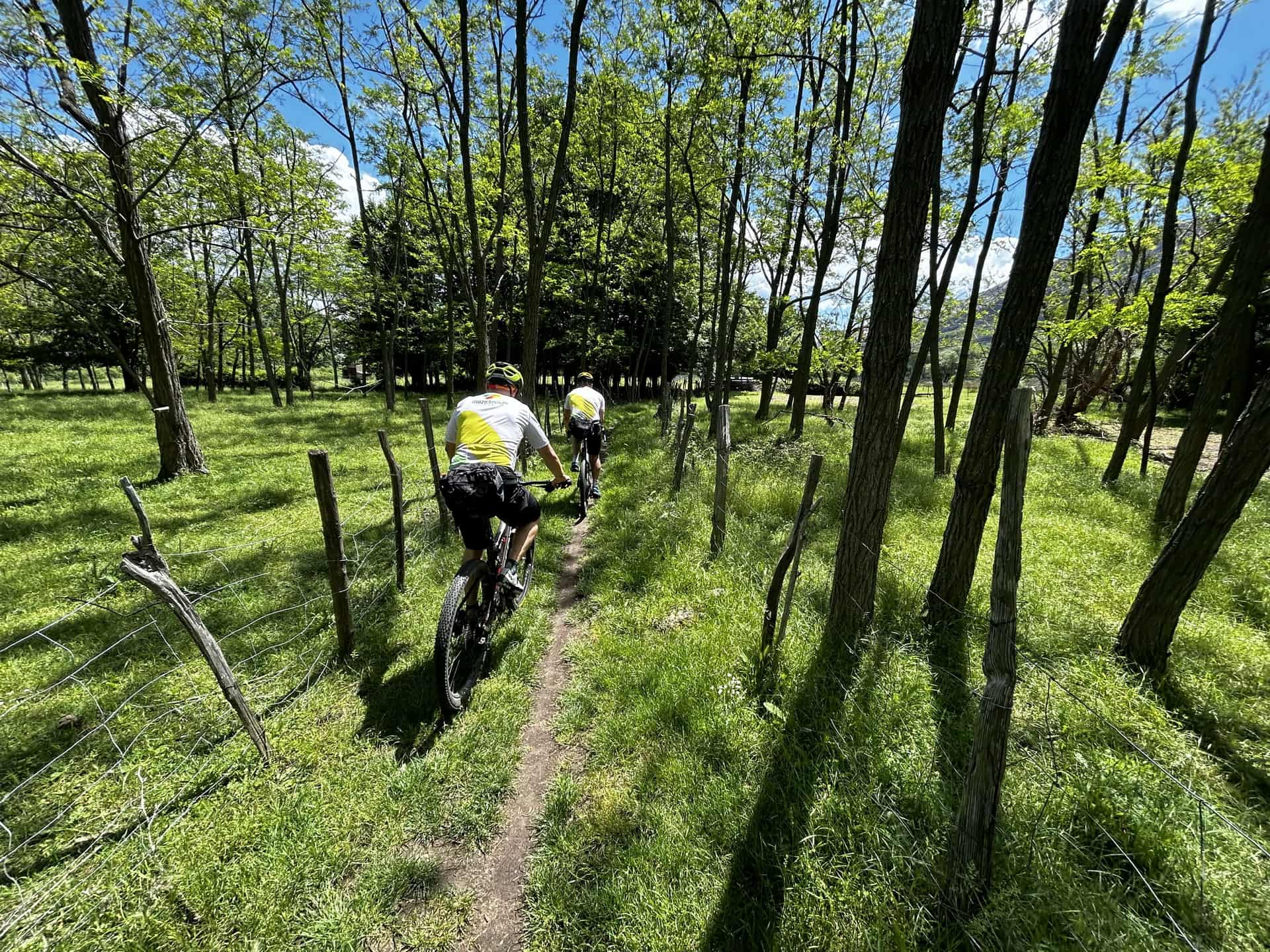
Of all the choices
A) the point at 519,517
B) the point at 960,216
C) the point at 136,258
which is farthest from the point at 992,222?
the point at 136,258

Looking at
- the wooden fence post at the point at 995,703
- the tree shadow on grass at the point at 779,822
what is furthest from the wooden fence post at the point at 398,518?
the wooden fence post at the point at 995,703

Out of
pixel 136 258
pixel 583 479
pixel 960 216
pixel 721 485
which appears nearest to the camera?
pixel 721 485

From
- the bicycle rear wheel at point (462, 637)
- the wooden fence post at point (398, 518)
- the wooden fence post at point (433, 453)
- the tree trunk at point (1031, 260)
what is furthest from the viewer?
the wooden fence post at point (433, 453)

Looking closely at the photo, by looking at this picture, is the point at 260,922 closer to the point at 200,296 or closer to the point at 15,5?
the point at 15,5

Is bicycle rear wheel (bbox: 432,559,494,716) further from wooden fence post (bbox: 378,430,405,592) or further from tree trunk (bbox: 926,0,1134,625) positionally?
tree trunk (bbox: 926,0,1134,625)

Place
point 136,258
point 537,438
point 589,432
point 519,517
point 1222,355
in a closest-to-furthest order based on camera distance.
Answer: point 519,517 → point 537,438 → point 1222,355 → point 589,432 → point 136,258

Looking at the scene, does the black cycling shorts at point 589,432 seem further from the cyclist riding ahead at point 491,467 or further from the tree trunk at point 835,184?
the tree trunk at point 835,184

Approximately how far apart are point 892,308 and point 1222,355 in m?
7.73

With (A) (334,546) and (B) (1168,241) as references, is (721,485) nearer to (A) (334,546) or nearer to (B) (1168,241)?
(A) (334,546)

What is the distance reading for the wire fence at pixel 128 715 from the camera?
90.9 inches

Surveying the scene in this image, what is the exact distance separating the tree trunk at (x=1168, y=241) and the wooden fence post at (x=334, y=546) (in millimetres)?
12809

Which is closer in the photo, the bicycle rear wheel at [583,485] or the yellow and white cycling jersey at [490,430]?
the yellow and white cycling jersey at [490,430]

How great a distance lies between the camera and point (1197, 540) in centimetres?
343

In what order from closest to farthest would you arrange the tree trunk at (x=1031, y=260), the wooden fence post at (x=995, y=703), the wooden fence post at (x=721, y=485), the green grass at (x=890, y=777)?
the wooden fence post at (x=995, y=703)
the green grass at (x=890, y=777)
the tree trunk at (x=1031, y=260)
the wooden fence post at (x=721, y=485)
